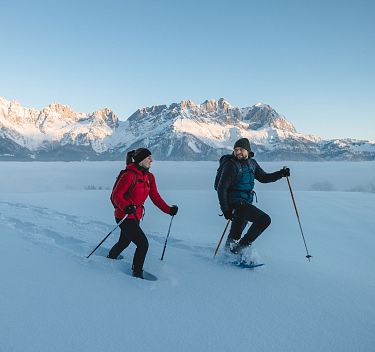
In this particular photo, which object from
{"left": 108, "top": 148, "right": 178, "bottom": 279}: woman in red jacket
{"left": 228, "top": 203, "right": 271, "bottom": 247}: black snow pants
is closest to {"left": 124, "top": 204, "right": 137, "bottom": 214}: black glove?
{"left": 108, "top": 148, "right": 178, "bottom": 279}: woman in red jacket

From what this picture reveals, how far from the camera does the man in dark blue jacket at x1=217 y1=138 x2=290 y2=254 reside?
5812 millimetres

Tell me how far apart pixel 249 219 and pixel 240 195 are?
1.35 ft

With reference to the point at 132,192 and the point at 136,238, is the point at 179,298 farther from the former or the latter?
the point at 132,192

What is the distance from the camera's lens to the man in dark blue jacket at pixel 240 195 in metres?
5.81

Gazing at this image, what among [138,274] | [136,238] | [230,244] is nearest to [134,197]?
[136,238]

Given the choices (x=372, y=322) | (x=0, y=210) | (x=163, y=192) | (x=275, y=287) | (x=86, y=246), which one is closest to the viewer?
(x=372, y=322)

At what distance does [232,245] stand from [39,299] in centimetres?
317

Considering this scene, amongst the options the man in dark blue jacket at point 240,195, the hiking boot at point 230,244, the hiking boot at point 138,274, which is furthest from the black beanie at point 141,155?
the hiking boot at point 230,244

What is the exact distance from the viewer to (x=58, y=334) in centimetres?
345

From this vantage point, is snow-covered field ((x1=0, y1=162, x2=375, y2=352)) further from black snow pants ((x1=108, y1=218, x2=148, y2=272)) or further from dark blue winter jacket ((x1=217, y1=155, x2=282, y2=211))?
dark blue winter jacket ((x1=217, y1=155, x2=282, y2=211))

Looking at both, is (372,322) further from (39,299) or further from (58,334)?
(39,299)

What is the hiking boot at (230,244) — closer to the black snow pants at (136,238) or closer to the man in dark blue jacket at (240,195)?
the man in dark blue jacket at (240,195)

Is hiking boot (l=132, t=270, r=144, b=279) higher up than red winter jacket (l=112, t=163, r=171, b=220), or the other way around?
red winter jacket (l=112, t=163, r=171, b=220)

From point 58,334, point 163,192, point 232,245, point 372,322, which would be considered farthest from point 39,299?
point 163,192
